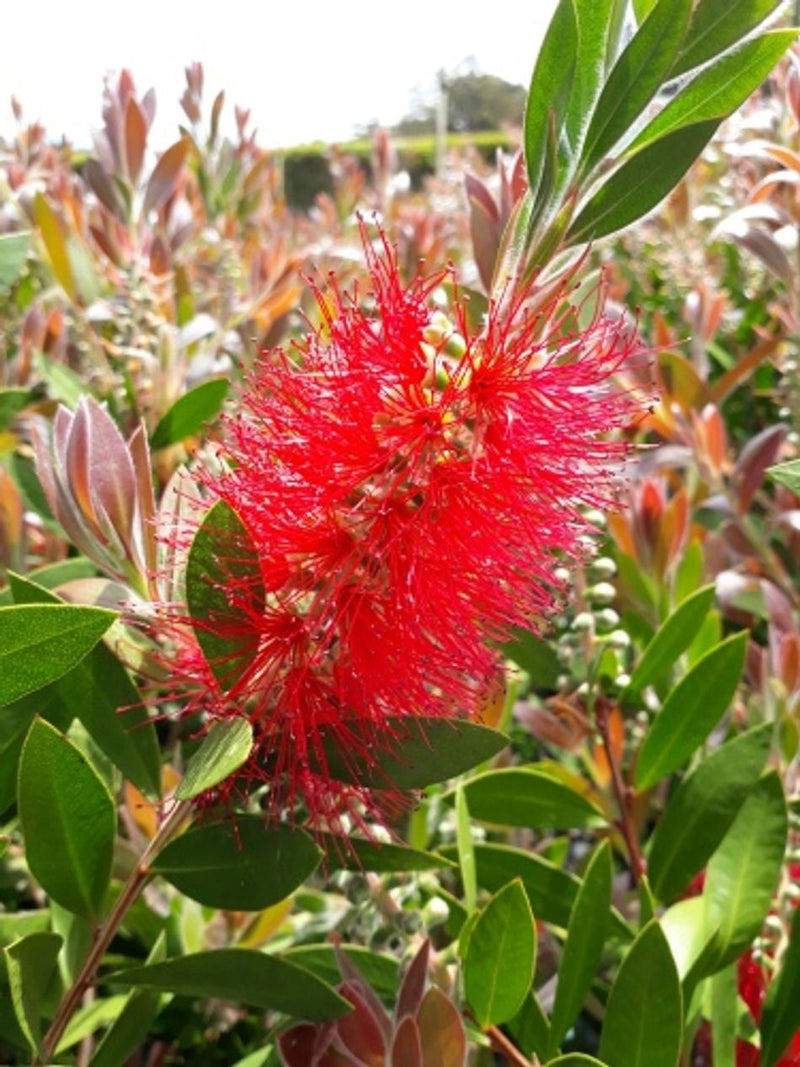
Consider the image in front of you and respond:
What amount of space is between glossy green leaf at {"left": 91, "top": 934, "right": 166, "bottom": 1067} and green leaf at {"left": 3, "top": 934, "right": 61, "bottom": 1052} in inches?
2.7

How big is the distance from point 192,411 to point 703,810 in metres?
0.65

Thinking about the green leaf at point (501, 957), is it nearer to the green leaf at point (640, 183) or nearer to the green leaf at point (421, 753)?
the green leaf at point (421, 753)

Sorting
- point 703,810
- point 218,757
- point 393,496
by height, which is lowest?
point 703,810

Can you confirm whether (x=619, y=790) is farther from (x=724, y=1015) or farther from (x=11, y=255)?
(x=11, y=255)

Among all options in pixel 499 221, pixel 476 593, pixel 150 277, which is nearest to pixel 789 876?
pixel 476 593

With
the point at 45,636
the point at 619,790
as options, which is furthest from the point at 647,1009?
the point at 45,636

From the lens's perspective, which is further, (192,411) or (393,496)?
(192,411)

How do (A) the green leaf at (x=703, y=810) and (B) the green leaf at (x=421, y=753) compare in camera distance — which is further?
(A) the green leaf at (x=703, y=810)

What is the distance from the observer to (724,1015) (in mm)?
914

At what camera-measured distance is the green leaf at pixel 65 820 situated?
0.70 meters

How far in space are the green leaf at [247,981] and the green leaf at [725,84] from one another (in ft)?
1.81

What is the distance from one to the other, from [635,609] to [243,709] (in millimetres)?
712

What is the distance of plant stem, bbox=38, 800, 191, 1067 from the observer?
74cm

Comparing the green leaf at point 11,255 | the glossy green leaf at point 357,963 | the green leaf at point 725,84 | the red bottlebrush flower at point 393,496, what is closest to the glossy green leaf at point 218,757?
the red bottlebrush flower at point 393,496
